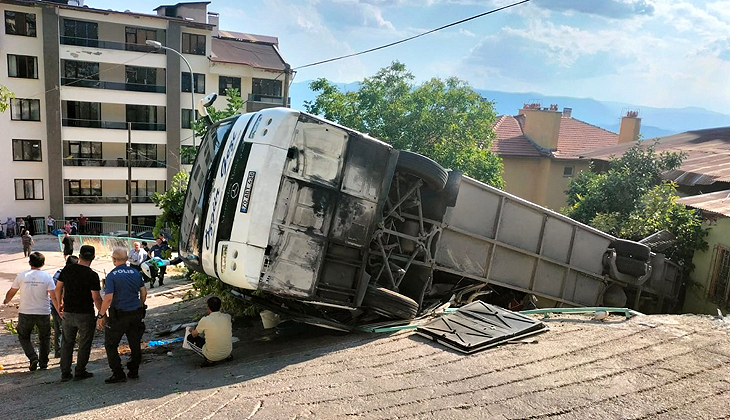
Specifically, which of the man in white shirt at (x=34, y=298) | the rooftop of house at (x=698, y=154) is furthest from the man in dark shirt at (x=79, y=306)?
the rooftop of house at (x=698, y=154)

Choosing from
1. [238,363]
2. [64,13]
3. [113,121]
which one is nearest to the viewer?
[238,363]

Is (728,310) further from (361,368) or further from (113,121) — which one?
(113,121)

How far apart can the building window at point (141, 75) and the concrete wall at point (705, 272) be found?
31684mm

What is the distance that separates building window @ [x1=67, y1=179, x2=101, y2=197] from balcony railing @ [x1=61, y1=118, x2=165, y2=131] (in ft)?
11.1

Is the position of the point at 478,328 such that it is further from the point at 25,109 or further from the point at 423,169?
the point at 25,109

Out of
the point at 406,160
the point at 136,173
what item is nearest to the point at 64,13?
the point at 136,173

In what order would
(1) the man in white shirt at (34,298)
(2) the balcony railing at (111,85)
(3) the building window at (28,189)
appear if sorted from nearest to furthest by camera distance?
(1) the man in white shirt at (34,298)
(2) the balcony railing at (111,85)
(3) the building window at (28,189)

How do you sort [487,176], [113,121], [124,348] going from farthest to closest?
1. [113,121]
2. [487,176]
3. [124,348]

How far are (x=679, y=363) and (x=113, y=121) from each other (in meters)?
34.3

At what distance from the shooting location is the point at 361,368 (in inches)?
225

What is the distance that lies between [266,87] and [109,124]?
9857mm

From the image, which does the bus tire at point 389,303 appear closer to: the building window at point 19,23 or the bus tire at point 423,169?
the bus tire at point 423,169

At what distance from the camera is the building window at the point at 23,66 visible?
31.2 meters


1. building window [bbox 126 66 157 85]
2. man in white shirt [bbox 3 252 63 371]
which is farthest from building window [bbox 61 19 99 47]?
man in white shirt [bbox 3 252 63 371]
